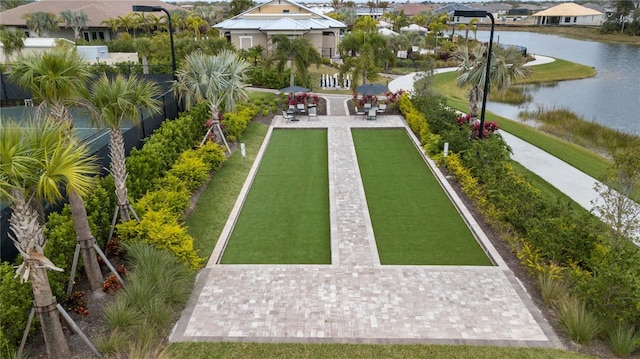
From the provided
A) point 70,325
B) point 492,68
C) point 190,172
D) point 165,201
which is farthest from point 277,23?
point 70,325

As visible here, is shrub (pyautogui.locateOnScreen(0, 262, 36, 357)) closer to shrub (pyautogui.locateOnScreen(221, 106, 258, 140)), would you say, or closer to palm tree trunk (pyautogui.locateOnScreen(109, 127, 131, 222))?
palm tree trunk (pyautogui.locateOnScreen(109, 127, 131, 222))

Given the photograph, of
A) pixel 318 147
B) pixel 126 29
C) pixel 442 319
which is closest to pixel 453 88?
pixel 318 147

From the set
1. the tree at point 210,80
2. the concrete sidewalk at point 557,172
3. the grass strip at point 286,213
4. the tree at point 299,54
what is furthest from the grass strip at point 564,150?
the tree at point 210,80

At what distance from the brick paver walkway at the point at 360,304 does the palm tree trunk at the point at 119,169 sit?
2336 mm

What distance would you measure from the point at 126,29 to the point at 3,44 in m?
25.2

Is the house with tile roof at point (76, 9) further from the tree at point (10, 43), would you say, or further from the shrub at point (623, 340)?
the shrub at point (623, 340)

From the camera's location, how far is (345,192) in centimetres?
1417

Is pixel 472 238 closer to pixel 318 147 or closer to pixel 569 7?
pixel 318 147

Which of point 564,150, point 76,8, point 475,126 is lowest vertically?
point 564,150

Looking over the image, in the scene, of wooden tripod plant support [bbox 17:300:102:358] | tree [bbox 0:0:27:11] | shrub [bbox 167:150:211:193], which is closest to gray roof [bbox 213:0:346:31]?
shrub [bbox 167:150:211:193]

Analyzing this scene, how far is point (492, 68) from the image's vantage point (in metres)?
16.7

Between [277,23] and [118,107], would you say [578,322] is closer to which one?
[118,107]

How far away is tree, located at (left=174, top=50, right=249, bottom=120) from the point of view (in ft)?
55.6

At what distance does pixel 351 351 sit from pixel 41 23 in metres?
61.0
